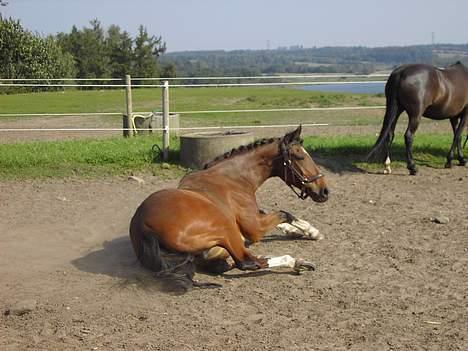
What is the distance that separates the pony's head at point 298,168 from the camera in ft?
19.0

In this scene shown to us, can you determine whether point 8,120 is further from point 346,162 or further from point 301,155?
point 301,155

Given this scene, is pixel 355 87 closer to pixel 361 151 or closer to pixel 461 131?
pixel 361 151

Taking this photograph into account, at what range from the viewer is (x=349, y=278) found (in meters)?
5.43

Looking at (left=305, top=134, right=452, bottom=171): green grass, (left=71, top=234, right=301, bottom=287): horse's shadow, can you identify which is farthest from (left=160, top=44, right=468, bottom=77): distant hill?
(left=71, top=234, right=301, bottom=287): horse's shadow

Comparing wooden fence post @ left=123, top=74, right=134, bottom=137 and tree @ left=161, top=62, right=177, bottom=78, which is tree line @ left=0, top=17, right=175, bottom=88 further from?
wooden fence post @ left=123, top=74, right=134, bottom=137

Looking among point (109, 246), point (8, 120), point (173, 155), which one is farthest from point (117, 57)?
point (109, 246)

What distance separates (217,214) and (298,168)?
3.37 ft

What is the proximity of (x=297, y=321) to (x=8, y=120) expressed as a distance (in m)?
16.7

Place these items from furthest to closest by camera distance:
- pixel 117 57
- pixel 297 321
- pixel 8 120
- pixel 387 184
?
pixel 117 57 < pixel 8 120 < pixel 387 184 < pixel 297 321

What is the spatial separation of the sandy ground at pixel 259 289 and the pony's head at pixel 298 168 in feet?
2.33

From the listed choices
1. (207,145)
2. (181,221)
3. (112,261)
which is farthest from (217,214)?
(207,145)

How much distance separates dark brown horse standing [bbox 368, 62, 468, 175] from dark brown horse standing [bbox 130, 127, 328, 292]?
177 inches

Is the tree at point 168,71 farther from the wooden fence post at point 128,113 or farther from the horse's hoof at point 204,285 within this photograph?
the horse's hoof at point 204,285

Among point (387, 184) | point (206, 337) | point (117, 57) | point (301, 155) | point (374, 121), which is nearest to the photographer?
point (206, 337)
